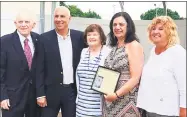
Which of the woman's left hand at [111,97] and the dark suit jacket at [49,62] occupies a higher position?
the dark suit jacket at [49,62]

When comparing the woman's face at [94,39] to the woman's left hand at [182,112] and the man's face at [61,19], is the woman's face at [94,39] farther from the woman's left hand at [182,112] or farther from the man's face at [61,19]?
the woman's left hand at [182,112]

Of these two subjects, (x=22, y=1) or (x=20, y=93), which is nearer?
(x=20, y=93)

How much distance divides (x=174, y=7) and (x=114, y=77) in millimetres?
5147

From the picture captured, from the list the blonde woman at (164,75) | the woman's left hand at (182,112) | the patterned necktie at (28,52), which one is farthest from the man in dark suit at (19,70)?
the woman's left hand at (182,112)

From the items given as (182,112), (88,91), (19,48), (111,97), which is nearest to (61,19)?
(19,48)

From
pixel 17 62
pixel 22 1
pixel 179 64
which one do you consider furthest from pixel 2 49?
pixel 22 1

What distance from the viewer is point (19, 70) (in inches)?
110

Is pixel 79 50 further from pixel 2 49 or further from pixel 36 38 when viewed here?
pixel 2 49

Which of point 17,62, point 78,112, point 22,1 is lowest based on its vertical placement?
point 78,112

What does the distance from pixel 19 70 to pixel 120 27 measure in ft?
3.41

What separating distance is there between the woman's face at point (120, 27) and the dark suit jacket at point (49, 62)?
0.55 m

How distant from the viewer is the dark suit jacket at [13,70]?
9.11 feet

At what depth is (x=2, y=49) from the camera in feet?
9.11

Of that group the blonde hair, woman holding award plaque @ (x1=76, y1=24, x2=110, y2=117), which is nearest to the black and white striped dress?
woman holding award plaque @ (x1=76, y1=24, x2=110, y2=117)
